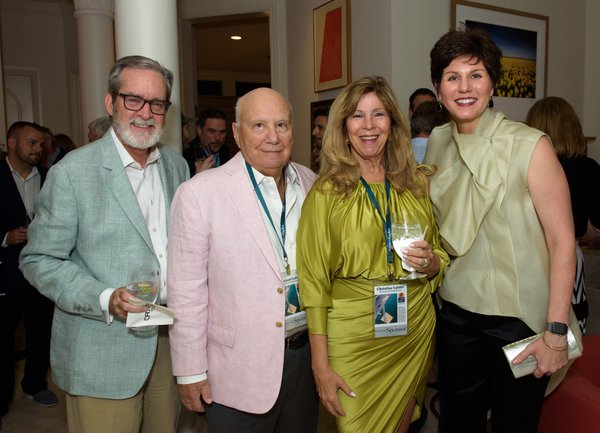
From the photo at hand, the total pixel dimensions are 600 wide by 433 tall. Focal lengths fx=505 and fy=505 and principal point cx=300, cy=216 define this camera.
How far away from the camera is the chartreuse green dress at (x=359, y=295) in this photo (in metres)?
1.79

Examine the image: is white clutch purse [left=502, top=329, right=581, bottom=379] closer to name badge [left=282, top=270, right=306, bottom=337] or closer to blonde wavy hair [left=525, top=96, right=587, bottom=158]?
name badge [left=282, top=270, right=306, bottom=337]

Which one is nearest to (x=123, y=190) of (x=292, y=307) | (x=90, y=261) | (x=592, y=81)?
(x=90, y=261)

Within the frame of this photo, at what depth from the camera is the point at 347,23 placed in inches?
188

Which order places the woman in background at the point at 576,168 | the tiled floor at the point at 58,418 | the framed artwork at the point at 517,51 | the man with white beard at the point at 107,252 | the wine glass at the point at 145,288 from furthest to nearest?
the framed artwork at the point at 517,51 < the tiled floor at the point at 58,418 < the woman in background at the point at 576,168 < the man with white beard at the point at 107,252 < the wine glass at the point at 145,288

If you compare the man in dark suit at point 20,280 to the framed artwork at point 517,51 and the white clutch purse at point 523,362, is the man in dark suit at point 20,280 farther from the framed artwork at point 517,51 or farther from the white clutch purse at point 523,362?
the framed artwork at point 517,51

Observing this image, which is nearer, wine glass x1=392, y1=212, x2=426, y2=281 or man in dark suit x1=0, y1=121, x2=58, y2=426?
wine glass x1=392, y1=212, x2=426, y2=281

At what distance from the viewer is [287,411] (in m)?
1.90

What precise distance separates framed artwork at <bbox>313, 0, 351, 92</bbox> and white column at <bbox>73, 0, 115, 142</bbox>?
8.87 feet

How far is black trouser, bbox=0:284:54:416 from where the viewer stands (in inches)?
137

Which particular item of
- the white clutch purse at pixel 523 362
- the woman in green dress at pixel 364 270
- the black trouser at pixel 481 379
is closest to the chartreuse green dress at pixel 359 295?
the woman in green dress at pixel 364 270

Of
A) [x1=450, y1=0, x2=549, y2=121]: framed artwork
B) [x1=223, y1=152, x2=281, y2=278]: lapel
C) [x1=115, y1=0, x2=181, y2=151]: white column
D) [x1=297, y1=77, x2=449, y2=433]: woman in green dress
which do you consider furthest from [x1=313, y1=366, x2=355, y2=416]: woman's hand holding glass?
[x1=450, y1=0, x2=549, y2=121]: framed artwork

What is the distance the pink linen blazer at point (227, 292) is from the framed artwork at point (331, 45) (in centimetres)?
342

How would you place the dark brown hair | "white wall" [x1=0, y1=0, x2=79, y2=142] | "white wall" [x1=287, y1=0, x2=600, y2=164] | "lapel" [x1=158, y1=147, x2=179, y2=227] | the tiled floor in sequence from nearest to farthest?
1. the dark brown hair
2. "lapel" [x1=158, y1=147, x2=179, y2=227]
3. the tiled floor
4. "white wall" [x1=287, y1=0, x2=600, y2=164]
5. "white wall" [x1=0, y1=0, x2=79, y2=142]

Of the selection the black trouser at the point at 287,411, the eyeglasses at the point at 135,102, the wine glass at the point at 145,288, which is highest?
the eyeglasses at the point at 135,102
